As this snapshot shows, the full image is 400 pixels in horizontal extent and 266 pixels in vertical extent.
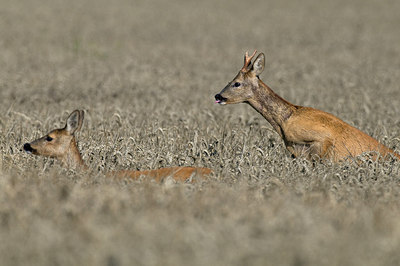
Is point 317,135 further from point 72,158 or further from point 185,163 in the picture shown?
point 72,158

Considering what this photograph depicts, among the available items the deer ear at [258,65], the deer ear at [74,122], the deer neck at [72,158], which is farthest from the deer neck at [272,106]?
the deer neck at [72,158]

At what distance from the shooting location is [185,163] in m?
7.70

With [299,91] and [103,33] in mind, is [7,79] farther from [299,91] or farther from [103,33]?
[103,33]

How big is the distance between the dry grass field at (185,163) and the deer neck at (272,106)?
39 cm

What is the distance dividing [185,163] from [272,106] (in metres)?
1.46

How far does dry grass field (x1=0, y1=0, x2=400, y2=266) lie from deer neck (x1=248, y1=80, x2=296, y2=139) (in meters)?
0.39

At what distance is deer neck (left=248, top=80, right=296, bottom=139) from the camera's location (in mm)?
8188

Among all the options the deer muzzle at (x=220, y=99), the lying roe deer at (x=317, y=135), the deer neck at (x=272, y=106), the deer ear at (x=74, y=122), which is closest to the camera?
the deer ear at (x=74, y=122)

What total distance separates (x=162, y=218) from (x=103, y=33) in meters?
24.9

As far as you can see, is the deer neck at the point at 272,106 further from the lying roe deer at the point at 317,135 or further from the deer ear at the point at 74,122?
the deer ear at the point at 74,122

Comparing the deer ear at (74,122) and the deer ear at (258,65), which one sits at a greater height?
the deer ear at (258,65)

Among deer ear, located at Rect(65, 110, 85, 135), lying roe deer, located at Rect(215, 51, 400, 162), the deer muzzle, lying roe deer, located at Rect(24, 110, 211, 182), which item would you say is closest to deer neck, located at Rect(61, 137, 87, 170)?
lying roe deer, located at Rect(24, 110, 211, 182)

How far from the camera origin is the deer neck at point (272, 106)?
8188 mm

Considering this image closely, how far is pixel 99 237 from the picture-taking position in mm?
4301
